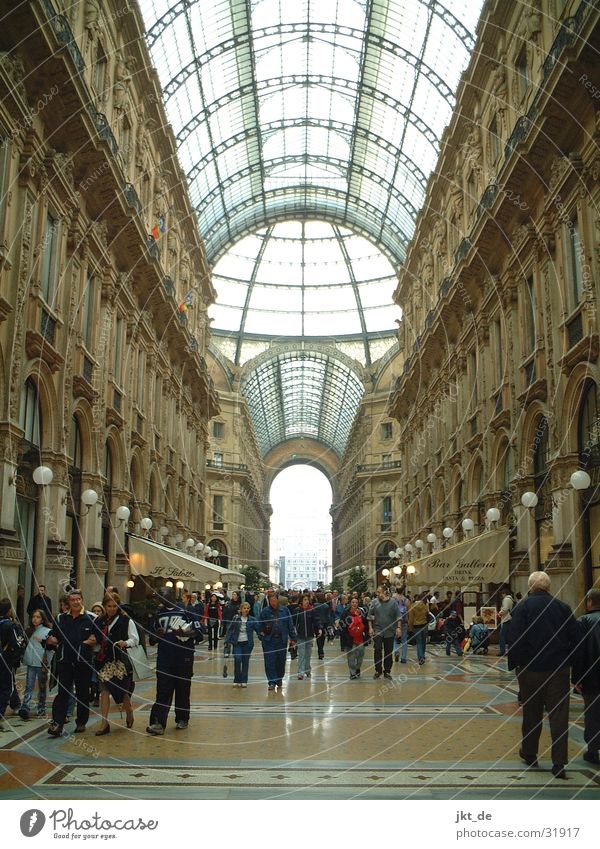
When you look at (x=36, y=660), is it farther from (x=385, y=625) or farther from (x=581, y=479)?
(x=581, y=479)

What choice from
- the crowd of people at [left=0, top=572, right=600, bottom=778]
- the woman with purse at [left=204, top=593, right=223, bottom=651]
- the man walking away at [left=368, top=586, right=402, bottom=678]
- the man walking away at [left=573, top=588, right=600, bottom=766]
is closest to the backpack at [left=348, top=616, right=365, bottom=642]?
the crowd of people at [left=0, top=572, right=600, bottom=778]

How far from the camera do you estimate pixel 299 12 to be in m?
44.6

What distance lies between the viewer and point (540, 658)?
340 inches

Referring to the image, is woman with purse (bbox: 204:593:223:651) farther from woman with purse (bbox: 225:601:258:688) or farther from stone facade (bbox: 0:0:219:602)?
woman with purse (bbox: 225:601:258:688)

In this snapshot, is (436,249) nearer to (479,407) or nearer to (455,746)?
(479,407)

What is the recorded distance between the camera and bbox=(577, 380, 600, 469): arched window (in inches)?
730

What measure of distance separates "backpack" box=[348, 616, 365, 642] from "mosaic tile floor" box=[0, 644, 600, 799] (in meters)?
3.16

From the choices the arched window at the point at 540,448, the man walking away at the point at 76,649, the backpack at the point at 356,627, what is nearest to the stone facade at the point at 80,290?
the man walking away at the point at 76,649

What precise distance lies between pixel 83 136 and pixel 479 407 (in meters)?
15.7

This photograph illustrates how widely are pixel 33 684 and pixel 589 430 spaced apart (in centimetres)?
1308

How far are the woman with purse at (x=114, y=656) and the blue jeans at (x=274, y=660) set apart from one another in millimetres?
5101

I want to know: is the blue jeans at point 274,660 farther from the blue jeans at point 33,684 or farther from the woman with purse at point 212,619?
the woman with purse at point 212,619

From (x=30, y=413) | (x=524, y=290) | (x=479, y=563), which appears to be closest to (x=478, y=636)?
(x=479, y=563)

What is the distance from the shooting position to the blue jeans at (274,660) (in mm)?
16359
